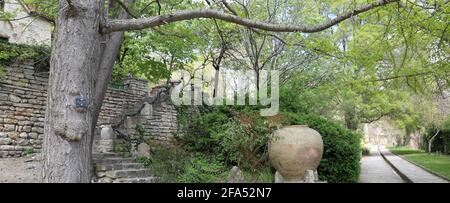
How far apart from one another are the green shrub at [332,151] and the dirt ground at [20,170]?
19.6ft

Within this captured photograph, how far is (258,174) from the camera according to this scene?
8.88 metres

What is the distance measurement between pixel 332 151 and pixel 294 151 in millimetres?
2435

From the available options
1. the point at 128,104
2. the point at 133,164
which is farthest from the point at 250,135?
the point at 128,104

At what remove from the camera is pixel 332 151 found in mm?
10305

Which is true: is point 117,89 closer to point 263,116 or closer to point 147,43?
point 147,43

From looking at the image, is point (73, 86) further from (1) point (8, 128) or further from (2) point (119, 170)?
(1) point (8, 128)

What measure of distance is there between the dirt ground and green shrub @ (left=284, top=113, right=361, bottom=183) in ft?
19.6

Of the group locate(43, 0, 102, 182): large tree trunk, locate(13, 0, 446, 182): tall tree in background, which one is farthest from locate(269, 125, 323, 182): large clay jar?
locate(43, 0, 102, 182): large tree trunk

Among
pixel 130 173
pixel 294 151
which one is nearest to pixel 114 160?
pixel 130 173

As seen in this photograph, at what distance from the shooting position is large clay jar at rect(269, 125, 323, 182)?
8.30 m

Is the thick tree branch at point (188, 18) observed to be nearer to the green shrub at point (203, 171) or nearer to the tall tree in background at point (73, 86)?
the tall tree in background at point (73, 86)

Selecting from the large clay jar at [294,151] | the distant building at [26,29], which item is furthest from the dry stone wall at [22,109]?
the large clay jar at [294,151]

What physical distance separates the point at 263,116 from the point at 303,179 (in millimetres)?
1890

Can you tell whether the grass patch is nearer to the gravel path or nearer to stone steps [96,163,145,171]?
the gravel path
